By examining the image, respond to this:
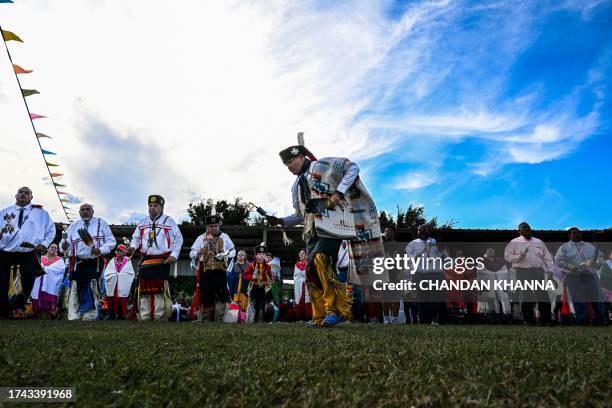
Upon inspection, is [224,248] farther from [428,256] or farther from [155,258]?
[428,256]

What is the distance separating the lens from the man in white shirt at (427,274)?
10.1 meters

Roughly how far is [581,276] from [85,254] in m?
9.58

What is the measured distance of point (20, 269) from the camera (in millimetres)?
7875

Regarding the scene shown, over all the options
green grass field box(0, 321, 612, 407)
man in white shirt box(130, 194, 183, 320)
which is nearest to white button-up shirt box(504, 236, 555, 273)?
man in white shirt box(130, 194, 183, 320)

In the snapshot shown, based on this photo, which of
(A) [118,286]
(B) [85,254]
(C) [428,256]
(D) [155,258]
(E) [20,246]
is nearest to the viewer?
(E) [20,246]

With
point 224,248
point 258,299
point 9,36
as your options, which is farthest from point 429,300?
point 9,36

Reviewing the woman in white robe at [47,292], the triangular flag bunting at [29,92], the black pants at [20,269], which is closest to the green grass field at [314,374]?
the black pants at [20,269]

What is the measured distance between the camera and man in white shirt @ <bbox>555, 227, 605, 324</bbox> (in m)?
9.99

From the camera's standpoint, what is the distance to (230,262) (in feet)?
41.7

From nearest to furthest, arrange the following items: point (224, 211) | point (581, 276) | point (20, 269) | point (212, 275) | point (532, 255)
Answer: point (20, 269), point (212, 275), point (532, 255), point (581, 276), point (224, 211)

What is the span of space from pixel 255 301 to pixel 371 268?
249 inches

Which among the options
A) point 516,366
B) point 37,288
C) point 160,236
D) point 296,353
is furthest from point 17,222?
point 516,366

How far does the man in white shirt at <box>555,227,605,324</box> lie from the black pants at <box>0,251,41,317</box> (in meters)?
9.80

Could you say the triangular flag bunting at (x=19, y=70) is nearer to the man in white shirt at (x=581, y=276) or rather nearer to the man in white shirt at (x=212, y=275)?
the man in white shirt at (x=212, y=275)
